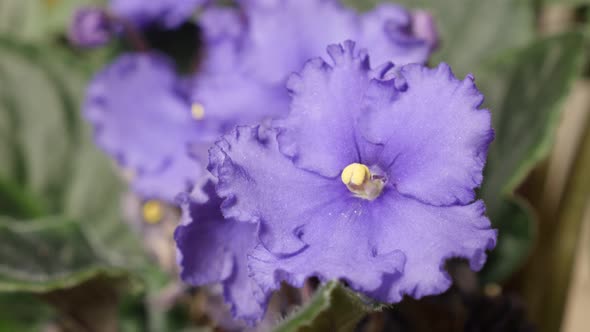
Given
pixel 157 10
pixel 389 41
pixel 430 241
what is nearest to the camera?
pixel 430 241

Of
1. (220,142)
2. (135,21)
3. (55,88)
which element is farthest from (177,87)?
(220,142)

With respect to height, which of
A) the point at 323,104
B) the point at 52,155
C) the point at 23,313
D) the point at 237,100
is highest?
the point at 323,104

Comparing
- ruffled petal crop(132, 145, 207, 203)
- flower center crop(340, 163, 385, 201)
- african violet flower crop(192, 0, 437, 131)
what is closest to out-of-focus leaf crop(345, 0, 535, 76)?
african violet flower crop(192, 0, 437, 131)

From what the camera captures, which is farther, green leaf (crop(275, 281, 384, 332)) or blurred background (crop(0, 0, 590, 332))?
blurred background (crop(0, 0, 590, 332))

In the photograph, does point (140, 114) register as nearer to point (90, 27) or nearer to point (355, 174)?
point (90, 27)

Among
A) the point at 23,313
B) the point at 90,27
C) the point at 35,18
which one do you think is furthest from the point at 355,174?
the point at 35,18

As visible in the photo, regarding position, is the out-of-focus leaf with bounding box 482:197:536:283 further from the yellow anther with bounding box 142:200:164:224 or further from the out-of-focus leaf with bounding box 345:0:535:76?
the yellow anther with bounding box 142:200:164:224
